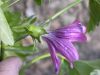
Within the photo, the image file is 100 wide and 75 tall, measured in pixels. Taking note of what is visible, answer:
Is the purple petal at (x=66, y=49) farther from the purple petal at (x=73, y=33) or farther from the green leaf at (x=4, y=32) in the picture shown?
the green leaf at (x=4, y=32)

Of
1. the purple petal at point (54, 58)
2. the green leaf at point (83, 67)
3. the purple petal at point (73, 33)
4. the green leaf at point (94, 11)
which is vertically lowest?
the green leaf at point (83, 67)

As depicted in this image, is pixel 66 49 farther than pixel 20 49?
No

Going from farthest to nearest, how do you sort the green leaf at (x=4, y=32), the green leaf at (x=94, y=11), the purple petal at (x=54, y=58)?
the green leaf at (x=94, y=11), the purple petal at (x=54, y=58), the green leaf at (x=4, y=32)

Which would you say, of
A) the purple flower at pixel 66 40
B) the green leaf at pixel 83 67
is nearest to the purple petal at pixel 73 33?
the purple flower at pixel 66 40

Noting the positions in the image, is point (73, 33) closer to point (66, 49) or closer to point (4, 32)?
point (66, 49)

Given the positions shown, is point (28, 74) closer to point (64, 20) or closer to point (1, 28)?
point (64, 20)

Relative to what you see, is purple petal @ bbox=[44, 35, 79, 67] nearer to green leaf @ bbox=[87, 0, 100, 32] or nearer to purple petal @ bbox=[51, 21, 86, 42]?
purple petal @ bbox=[51, 21, 86, 42]

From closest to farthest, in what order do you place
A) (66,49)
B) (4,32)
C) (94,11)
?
(4,32) < (66,49) < (94,11)

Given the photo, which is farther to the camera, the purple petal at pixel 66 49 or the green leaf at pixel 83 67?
the green leaf at pixel 83 67

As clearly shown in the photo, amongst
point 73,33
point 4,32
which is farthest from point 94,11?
point 4,32
